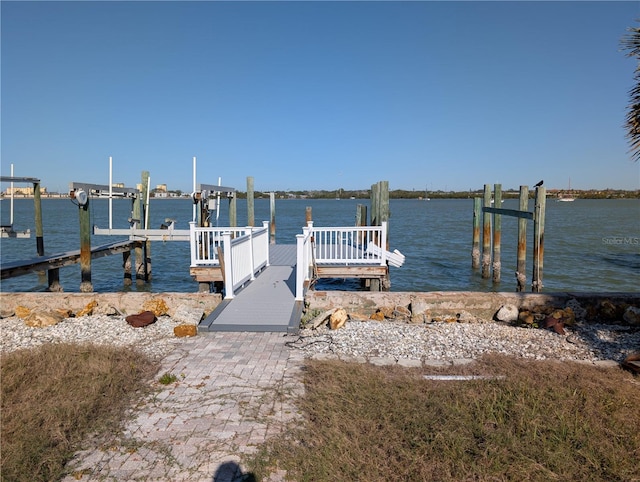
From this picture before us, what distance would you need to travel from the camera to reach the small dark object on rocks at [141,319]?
7.95 meters

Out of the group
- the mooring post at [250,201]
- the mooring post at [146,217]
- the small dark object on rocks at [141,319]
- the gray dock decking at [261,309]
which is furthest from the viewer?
the mooring post at [250,201]

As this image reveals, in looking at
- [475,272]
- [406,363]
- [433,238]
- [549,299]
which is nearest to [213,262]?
[406,363]

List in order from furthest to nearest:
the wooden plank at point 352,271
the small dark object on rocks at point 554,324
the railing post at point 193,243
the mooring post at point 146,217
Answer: the mooring post at point 146,217, the wooden plank at point 352,271, the railing post at point 193,243, the small dark object on rocks at point 554,324

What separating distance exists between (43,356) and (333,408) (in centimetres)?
385

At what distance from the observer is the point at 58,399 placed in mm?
4633

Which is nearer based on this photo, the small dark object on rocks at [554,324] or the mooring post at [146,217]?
the small dark object on rocks at [554,324]

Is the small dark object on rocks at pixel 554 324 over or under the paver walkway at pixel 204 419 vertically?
over

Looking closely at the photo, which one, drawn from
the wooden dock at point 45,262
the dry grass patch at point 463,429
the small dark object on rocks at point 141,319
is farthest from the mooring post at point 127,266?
the dry grass patch at point 463,429

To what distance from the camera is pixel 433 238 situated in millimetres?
35688

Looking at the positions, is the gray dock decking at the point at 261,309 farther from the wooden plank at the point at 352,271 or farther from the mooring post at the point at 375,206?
the mooring post at the point at 375,206

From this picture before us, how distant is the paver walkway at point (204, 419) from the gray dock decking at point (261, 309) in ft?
2.99

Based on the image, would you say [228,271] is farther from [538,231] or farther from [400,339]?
[538,231]

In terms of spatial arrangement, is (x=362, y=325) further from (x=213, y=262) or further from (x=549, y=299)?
(x=213, y=262)

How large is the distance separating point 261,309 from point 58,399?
13.3ft
